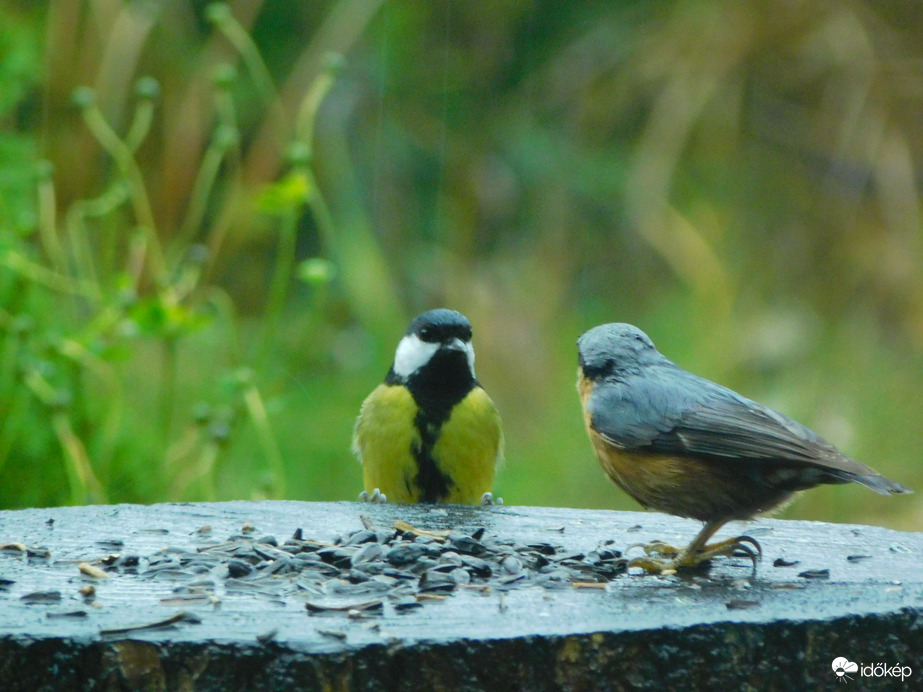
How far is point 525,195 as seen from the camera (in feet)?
21.6

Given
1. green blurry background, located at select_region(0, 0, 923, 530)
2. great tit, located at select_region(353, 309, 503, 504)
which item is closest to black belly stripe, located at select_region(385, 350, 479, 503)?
great tit, located at select_region(353, 309, 503, 504)

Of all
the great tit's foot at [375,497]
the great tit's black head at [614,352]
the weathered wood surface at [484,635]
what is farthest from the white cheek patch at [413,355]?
the weathered wood surface at [484,635]

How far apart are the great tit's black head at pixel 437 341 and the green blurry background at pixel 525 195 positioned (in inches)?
45.6

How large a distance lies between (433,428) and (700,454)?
112 cm

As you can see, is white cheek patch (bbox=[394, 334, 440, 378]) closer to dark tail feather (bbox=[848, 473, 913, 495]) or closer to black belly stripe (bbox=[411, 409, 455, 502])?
black belly stripe (bbox=[411, 409, 455, 502])

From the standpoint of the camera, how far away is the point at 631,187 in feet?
20.6

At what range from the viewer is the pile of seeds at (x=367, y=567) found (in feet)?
7.11

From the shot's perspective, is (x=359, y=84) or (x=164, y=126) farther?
(x=359, y=84)

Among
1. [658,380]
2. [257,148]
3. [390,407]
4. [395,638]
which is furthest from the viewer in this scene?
[257,148]

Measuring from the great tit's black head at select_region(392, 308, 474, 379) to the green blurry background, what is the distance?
116 centimetres

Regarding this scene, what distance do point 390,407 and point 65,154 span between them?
8.76 ft

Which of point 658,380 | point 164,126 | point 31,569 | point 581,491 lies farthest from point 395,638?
point 164,126

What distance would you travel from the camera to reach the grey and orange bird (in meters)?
2.39

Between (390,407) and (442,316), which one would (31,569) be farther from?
(442,316)
